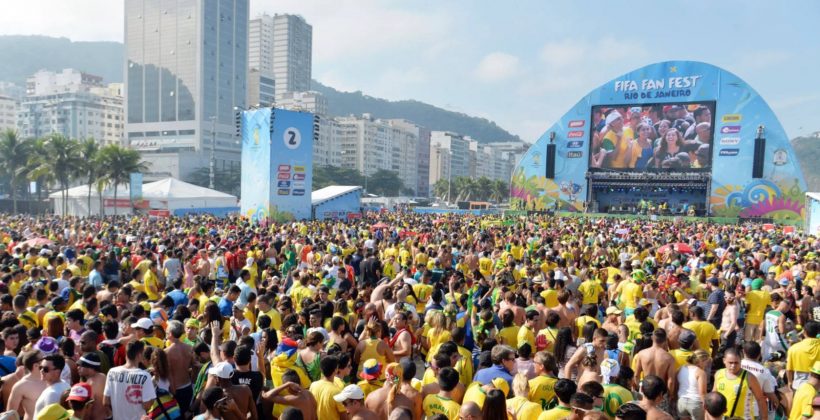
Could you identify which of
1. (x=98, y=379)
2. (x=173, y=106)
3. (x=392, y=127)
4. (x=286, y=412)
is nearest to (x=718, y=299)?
→ (x=286, y=412)

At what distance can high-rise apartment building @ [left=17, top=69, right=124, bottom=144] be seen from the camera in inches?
4710

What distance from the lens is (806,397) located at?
4531 millimetres

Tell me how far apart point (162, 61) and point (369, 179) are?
164 feet

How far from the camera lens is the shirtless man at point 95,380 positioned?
14.7ft

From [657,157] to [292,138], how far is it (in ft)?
106

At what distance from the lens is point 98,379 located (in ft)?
15.1

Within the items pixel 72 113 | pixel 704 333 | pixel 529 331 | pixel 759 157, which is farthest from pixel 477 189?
pixel 72 113

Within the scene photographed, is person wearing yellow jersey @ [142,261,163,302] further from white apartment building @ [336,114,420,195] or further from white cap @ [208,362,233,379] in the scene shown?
white apartment building @ [336,114,420,195]

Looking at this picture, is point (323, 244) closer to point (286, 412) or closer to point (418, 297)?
point (418, 297)

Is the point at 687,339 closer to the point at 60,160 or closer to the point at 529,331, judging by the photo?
the point at 529,331

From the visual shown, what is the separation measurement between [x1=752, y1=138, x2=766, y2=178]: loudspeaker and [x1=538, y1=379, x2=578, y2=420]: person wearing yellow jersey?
47.8 meters

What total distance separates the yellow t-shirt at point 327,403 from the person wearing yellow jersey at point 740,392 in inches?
127

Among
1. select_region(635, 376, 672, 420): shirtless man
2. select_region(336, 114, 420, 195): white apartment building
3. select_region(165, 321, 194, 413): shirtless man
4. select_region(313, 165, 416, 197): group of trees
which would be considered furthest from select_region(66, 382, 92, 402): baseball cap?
select_region(336, 114, 420, 195): white apartment building

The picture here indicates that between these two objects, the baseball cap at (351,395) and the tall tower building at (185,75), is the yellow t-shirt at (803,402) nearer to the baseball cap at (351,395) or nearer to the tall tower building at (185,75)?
the baseball cap at (351,395)
